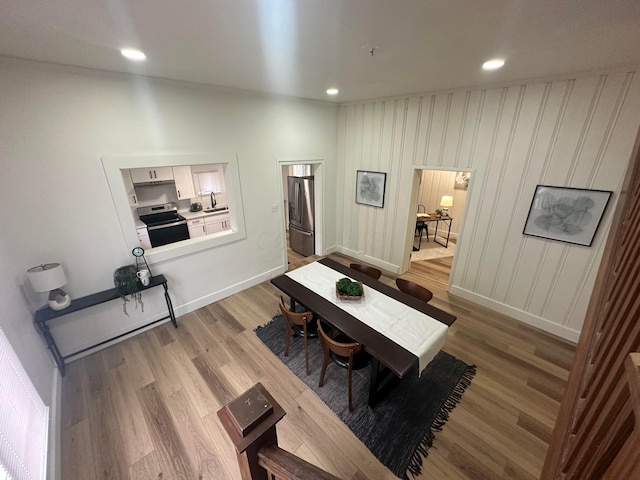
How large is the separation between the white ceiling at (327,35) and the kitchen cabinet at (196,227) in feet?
10.7

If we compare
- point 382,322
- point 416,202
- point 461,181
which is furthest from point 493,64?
point 461,181

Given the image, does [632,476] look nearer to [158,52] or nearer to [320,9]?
[320,9]

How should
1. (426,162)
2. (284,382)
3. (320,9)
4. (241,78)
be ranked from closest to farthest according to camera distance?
(320,9) < (284,382) < (241,78) < (426,162)

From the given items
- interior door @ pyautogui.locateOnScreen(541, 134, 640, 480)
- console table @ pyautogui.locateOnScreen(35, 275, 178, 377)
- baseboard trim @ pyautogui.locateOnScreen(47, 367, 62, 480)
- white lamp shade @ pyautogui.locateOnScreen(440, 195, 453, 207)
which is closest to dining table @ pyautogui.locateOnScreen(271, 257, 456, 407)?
interior door @ pyautogui.locateOnScreen(541, 134, 640, 480)

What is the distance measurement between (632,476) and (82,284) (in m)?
3.87

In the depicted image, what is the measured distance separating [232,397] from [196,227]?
13.1ft

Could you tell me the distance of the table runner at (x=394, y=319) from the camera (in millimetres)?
2056

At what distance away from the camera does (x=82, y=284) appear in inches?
105

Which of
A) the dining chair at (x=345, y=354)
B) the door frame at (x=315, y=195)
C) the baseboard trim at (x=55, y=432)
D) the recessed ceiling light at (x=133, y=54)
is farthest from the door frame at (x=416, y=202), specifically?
the baseboard trim at (x=55, y=432)

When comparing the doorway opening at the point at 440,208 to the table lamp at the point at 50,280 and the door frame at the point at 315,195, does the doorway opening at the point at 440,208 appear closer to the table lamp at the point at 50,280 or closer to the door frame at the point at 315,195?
the door frame at the point at 315,195

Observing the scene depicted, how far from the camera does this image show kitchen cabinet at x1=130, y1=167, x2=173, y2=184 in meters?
4.82

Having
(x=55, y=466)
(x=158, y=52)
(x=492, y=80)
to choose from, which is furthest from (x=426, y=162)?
(x=55, y=466)

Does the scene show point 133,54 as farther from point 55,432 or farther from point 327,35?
point 55,432

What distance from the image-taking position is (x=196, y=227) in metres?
5.40
